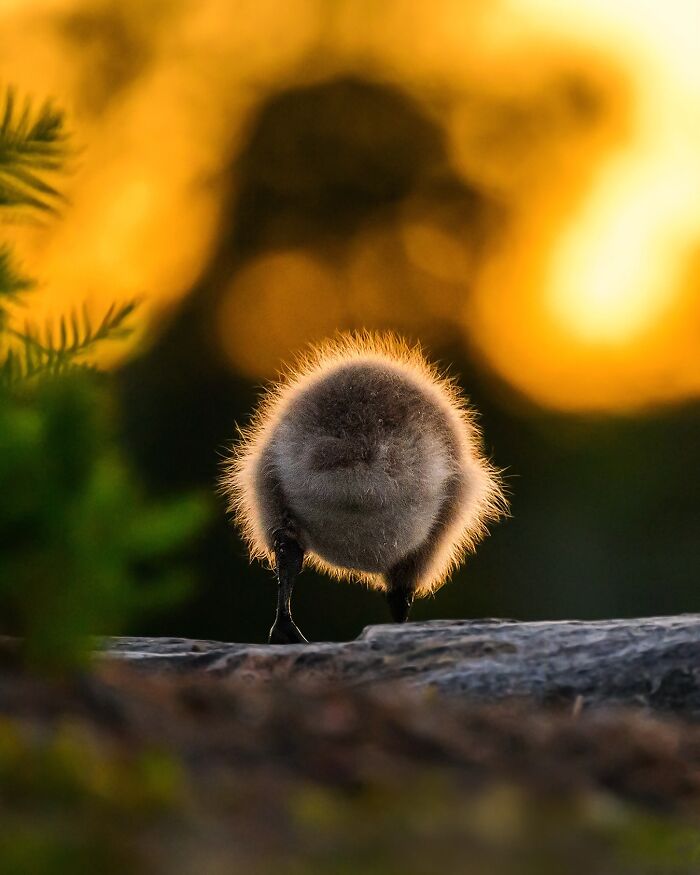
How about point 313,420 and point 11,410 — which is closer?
point 11,410

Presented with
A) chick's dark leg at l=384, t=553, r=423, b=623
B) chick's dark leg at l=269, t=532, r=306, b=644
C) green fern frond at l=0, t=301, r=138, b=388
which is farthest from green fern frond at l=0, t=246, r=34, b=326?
chick's dark leg at l=384, t=553, r=423, b=623

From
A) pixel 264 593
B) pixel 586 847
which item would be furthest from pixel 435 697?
pixel 264 593

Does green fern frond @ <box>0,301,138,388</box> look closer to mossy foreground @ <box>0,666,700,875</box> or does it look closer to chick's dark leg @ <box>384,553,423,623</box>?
mossy foreground @ <box>0,666,700,875</box>

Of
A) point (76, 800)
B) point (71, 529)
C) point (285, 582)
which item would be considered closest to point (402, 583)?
point (285, 582)

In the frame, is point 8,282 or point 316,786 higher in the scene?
point 8,282

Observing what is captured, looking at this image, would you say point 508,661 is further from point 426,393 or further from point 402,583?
point 402,583

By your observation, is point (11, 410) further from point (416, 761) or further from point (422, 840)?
point (422, 840)
